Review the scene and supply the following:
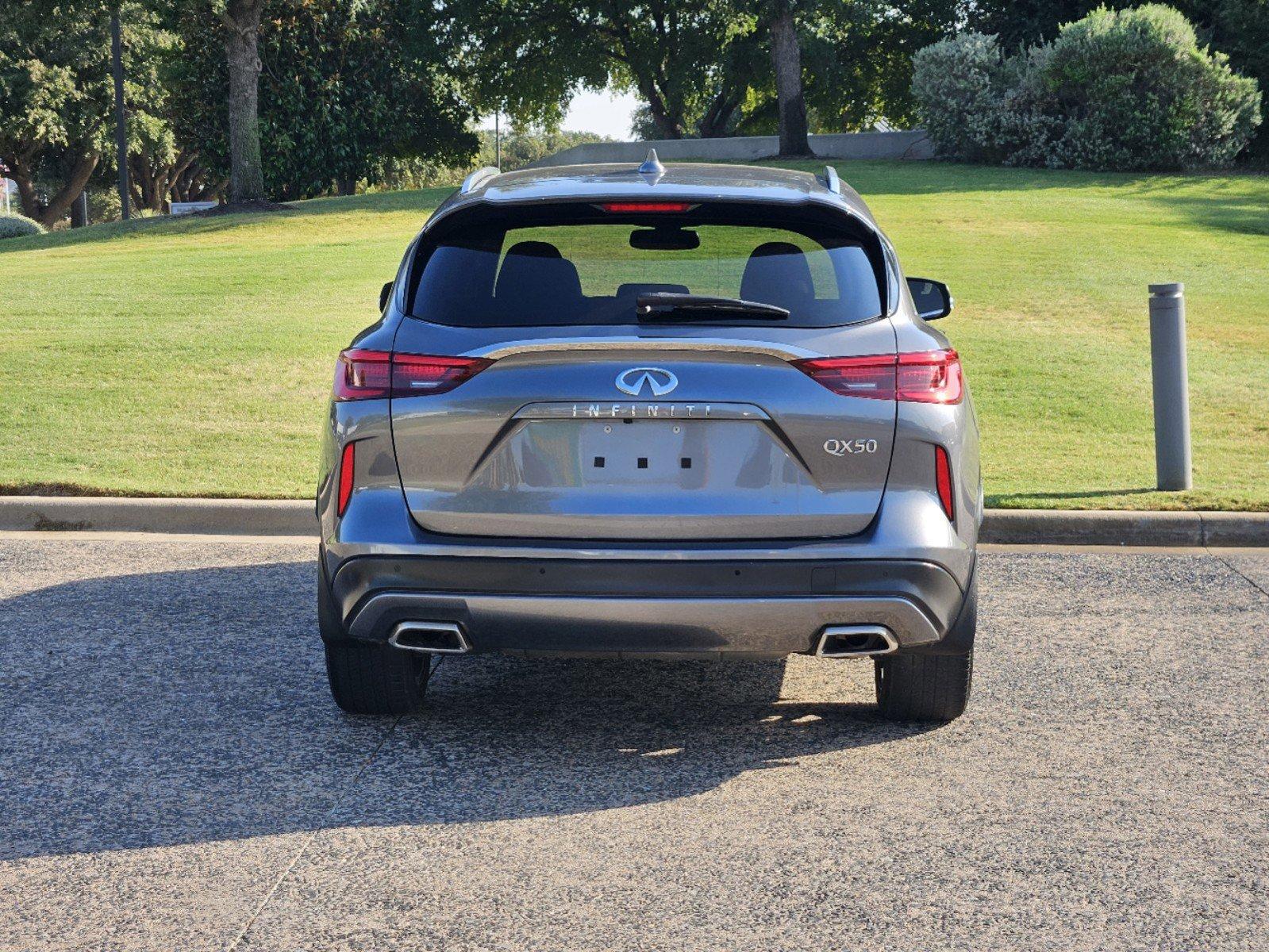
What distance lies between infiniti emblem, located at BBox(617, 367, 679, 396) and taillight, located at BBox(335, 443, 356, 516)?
2.78 ft

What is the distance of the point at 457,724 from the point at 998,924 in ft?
7.15

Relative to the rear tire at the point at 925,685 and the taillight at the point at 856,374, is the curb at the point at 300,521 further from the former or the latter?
the taillight at the point at 856,374

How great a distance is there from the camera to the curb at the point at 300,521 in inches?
328

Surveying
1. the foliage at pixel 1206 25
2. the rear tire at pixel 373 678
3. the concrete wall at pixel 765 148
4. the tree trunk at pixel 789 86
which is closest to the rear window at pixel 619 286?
the rear tire at pixel 373 678

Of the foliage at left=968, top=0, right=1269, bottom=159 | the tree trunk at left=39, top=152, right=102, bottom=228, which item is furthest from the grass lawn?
the tree trunk at left=39, top=152, right=102, bottom=228

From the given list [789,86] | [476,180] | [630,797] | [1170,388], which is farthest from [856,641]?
[789,86]

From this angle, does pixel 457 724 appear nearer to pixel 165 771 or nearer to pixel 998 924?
pixel 165 771

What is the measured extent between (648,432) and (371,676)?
140 centimetres

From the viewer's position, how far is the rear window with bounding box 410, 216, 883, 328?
4.50 m

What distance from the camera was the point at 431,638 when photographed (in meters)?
4.49

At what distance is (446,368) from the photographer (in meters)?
4.40

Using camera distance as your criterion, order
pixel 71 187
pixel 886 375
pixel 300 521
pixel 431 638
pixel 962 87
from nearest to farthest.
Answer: pixel 886 375
pixel 431 638
pixel 300 521
pixel 962 87
pixel 71 187

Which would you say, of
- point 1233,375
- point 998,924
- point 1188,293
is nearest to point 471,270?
Result: point 998,924

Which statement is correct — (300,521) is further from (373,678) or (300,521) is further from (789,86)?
(789,86)
